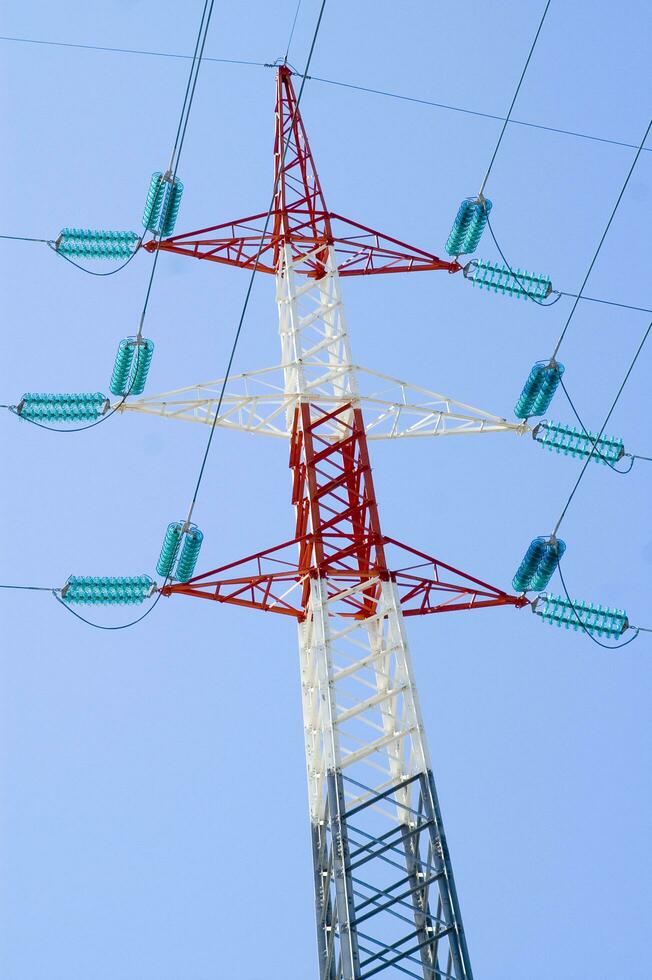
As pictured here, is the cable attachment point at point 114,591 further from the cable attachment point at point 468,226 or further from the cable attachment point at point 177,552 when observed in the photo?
the cable attachment point at point 468,226

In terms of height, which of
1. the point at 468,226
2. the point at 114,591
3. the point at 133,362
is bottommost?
the point at 114,591

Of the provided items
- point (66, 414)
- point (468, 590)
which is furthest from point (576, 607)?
point (66, 414)

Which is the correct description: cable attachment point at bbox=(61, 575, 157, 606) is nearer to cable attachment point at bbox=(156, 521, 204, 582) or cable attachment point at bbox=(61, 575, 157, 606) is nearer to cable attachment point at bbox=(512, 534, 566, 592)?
cable attachment point at bbox=(156, 521, 204, 582)

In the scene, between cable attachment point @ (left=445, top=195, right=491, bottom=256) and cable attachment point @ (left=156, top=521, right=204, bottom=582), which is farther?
cable attachment point @ (left=445, top=195, right=491, bottom=256)

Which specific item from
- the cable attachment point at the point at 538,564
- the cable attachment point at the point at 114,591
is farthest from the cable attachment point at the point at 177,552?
the cable attachment point at the point at 538,564

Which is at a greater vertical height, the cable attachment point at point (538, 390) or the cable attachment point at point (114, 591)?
the cable attachment point at point (538, 390)

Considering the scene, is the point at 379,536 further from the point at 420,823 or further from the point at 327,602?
the point at 420,823

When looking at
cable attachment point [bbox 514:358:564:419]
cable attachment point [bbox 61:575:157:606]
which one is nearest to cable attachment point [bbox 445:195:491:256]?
cable attachment point [bbox 514:358:564:419]

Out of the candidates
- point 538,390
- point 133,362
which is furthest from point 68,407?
point 538,390

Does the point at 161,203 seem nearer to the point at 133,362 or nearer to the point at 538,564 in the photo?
the point at 133,362

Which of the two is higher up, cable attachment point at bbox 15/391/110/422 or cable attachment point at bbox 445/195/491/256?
cable attachment point at bbox 445/195/491/256

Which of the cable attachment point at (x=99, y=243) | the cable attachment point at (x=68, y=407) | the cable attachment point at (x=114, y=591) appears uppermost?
the cable attachment point at (x=99, y=243)

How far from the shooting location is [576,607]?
26.3 metres

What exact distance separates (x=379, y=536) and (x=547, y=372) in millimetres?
5040
